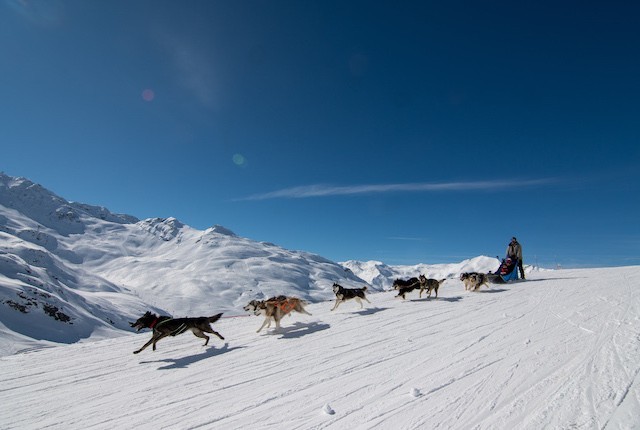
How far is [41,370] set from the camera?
20.3ft

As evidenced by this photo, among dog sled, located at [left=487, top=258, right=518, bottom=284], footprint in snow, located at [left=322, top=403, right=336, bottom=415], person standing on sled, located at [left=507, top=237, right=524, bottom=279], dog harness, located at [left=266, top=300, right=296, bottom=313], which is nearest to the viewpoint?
footprint in snow, located at [left=322, top=403, right=336, bottom=415]

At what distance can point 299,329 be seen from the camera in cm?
881

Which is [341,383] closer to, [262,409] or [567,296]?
[262,409]

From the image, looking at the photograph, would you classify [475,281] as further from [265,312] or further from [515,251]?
[265,312]

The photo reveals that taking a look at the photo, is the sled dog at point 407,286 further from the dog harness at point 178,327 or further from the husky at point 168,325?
the dog harness at point 178,327

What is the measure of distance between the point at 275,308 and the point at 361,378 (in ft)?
15.1

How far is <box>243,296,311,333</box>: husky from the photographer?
9.03 meters

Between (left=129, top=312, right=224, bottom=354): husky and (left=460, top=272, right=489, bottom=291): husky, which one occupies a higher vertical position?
(left=460, top=272, right=489, bottom=291): husky

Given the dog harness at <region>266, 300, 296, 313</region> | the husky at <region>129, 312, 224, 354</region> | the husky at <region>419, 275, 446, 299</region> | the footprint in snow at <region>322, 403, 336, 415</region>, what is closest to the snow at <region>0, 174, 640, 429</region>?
the footprint in snow at <region>322, 403, 336, 415</region>

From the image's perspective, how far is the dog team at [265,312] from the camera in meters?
7.42

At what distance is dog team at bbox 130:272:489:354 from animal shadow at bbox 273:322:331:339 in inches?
12.9

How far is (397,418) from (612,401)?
2.26 meters

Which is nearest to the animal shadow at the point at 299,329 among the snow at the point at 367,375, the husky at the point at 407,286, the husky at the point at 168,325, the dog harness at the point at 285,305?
the snow at the point at 367,375

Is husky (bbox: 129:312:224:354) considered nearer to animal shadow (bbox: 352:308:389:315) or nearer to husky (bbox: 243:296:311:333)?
husky (bbox: 243:296:311:333)
